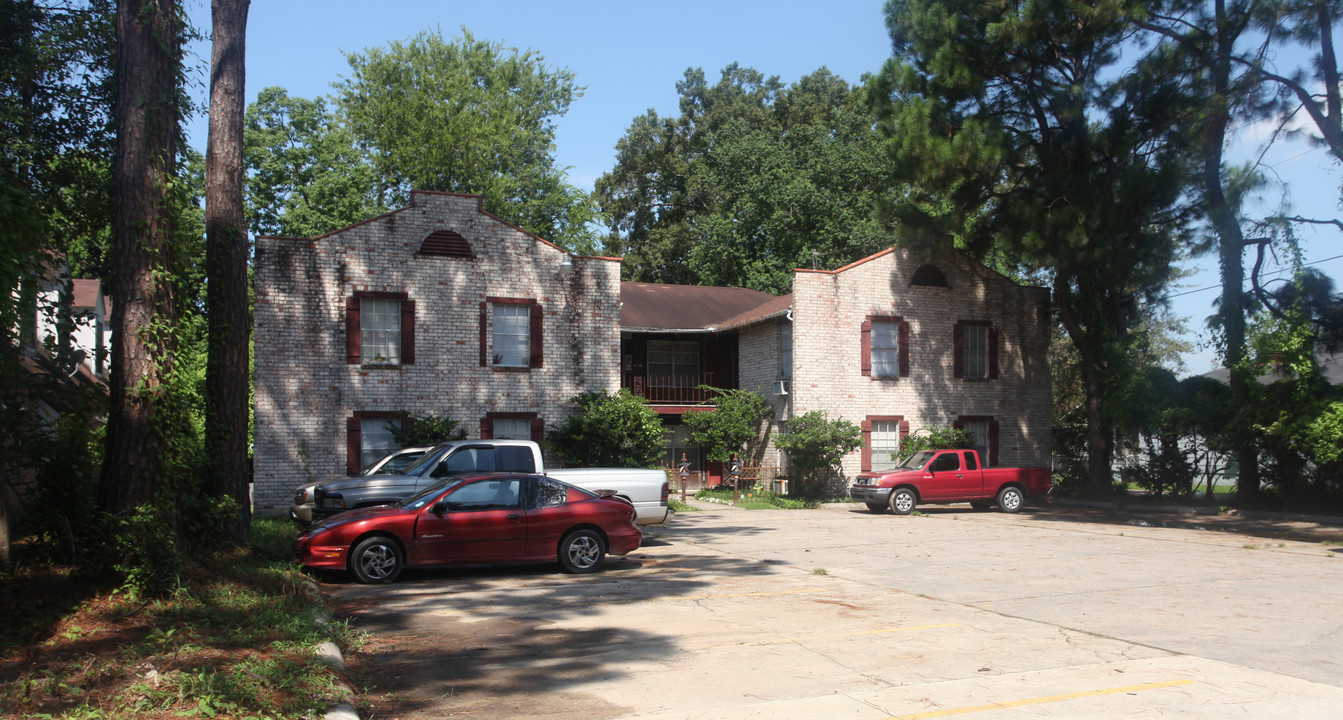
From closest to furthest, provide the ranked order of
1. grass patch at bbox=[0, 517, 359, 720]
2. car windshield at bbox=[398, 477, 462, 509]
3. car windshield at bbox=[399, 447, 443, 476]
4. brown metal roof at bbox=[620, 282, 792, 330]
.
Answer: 1. grass patch at bbox=[0, 517, 359, 720]
2. car windshield at bbox=[398, 477, 462, 509]
3. car windshield at bbox=[399, 447, 443, 476]
4. brown metal roof at bbox=[620, 282, 792, 330]

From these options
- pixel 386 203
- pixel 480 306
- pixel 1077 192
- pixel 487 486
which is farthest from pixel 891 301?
pixel 386 203

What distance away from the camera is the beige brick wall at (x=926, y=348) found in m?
27.9

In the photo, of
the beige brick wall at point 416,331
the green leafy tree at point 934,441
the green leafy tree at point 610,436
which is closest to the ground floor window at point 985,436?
the green leafy tree at point 934,441

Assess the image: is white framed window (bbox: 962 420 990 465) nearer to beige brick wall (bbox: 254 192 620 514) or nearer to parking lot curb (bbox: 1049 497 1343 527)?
parking lot curb (bbox: 1049 497 1343 527)

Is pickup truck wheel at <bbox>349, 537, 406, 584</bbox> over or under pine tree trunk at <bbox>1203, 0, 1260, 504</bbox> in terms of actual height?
under

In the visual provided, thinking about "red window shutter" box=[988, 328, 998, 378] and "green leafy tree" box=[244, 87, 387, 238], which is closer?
"red window shutter" box=[988, 328, 998, 378]

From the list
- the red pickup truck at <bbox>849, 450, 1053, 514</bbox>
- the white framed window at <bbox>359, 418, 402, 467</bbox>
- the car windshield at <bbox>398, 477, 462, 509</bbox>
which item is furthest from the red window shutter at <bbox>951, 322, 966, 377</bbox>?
the car windshield at <bbox>398, 477, 462, 509</bbox>

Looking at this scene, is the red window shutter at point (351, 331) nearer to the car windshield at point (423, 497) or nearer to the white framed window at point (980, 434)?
the car windshield at point (423, 497)

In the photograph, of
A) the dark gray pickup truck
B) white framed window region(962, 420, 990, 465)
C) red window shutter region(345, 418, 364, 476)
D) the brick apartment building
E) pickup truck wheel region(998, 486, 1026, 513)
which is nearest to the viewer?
the dark gray pickup truck

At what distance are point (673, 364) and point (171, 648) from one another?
2585 cm

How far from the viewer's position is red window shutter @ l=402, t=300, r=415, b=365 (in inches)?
923

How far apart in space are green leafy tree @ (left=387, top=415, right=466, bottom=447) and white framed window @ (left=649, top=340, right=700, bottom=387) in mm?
10725

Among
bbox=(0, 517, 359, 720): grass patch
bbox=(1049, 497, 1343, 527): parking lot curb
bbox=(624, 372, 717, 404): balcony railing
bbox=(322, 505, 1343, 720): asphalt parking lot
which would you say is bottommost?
bbox=(1049, 497, 1343, 527): parking lot curb

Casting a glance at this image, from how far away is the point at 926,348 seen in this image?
95.9 feet
